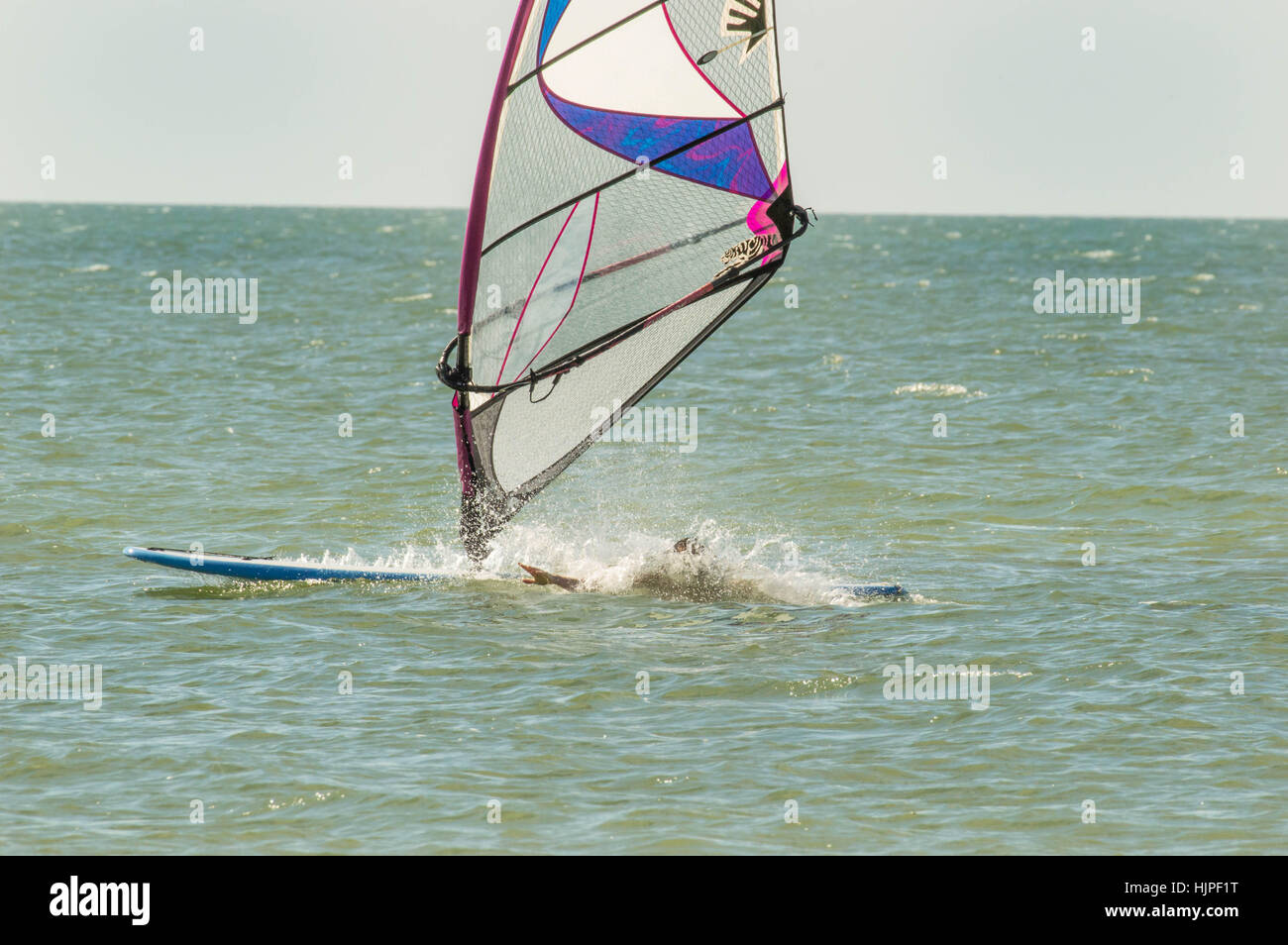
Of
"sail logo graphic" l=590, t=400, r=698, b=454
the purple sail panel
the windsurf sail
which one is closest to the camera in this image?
the windsurf sail

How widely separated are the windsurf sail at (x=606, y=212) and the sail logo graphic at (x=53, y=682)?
3497 mm

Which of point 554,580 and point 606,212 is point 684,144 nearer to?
point 606,212

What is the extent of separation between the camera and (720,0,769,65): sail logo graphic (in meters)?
11.8

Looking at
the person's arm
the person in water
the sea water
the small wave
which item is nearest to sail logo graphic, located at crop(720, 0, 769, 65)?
the person in water

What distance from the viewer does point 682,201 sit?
12469 millimetres

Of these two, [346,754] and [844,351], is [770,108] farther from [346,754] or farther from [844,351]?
[844,351]

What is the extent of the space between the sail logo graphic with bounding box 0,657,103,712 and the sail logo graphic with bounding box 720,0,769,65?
6858 millimetres

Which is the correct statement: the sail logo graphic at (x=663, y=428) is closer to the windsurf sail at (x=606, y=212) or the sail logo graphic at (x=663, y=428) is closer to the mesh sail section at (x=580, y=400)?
the mesh sail section at (x=580, y=400)
